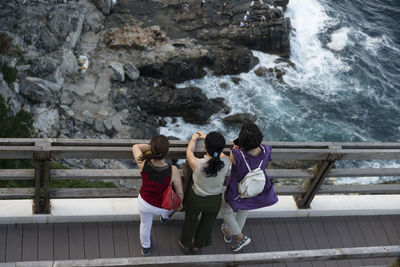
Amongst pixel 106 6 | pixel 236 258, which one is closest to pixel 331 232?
pixel 236 258

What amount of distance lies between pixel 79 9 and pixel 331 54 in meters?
16.2

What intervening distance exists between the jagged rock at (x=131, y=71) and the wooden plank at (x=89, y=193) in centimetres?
1585

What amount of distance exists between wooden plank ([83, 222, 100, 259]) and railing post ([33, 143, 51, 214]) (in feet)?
1.81

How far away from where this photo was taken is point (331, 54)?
27406 millimetres

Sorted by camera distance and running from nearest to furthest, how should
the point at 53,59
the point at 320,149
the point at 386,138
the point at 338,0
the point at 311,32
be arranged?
the point at 320,149
the point at 53,59
the point at 386,138
the point at 311,32
the point at 338,0

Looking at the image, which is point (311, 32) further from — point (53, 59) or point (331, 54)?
point (53, 59)

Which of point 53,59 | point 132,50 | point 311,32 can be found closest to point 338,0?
point 311,32

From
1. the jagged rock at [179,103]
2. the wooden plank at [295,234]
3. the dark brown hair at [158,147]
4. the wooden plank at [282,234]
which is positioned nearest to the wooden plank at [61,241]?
the dark brown hair at [158,147]

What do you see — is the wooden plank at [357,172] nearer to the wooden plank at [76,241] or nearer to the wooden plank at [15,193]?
the wooden plank at [76,241]

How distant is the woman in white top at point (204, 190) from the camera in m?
4.43

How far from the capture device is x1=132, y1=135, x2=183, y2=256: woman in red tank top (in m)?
4.35

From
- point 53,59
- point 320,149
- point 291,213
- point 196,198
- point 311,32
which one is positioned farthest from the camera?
point 311,32

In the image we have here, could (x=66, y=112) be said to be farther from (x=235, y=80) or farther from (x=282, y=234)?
(x=282, y=234)

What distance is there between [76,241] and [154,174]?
1.61 m
